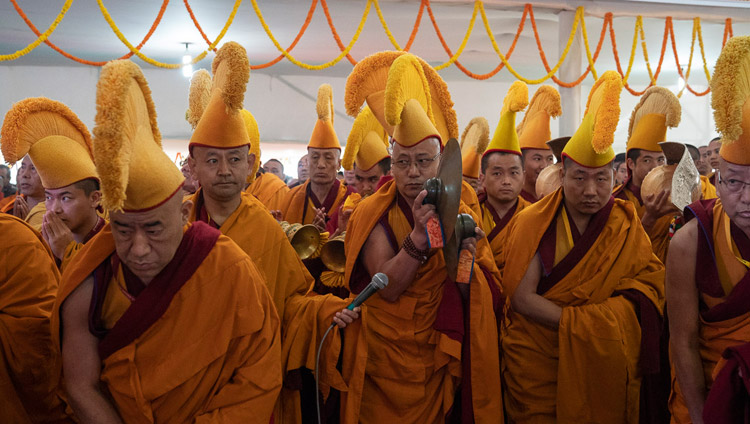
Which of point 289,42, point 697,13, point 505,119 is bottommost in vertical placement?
point 505,119

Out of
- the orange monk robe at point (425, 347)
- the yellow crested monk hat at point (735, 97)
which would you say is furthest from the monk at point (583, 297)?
the yellow crested monk hat at point (735, 97)

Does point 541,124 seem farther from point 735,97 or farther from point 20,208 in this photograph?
point 20,208

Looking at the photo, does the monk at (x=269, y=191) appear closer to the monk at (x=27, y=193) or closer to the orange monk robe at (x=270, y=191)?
the orange monk robe at (x=270, y=191)

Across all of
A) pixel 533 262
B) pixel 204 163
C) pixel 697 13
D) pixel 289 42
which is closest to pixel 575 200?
pixel 533 262

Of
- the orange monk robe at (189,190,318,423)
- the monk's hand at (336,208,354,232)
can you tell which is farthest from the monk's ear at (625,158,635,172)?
the orange monk robe at (189,190,318,423)

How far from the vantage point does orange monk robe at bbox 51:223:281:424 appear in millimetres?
2000

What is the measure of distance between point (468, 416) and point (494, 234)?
1495 millimetres

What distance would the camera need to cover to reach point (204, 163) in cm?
287

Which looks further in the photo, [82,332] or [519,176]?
[519,176]

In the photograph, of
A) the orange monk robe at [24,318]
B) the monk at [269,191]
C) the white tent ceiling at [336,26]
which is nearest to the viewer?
the orange monk robe at [24,318]

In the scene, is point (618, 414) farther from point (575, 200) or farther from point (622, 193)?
point (622, 193)

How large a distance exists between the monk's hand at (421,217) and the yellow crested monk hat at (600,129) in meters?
0.96

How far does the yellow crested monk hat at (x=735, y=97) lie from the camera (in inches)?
77.3

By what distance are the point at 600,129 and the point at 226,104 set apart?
5.47 feet
